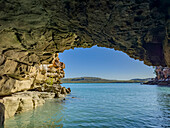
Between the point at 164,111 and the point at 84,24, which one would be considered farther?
the point at 164,111

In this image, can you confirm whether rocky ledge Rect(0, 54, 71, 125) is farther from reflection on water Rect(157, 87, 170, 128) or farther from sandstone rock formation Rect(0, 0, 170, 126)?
reflection on water Rect(157, 87, 170, 128)

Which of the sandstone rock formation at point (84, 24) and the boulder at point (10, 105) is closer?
the sandstone rock formation at point (84, 24)

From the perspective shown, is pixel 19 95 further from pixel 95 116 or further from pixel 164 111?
pixel 164 111

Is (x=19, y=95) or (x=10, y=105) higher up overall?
(x=19, y=95)

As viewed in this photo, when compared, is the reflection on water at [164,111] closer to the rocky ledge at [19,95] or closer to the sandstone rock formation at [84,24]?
the sandstone rock formation at [84,24]

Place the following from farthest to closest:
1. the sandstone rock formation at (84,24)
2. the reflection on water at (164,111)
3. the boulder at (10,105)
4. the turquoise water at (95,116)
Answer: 1. the boulder at (10,105)
2. the reflection on water at (164,111)
3. the turquoise water at (95,116)
4. the sandstone rock formation at (84,24)

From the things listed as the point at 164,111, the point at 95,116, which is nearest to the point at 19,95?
the point at 95,116

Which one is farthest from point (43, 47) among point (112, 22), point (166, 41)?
point (166, 41)

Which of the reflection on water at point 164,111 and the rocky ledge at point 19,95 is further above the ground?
the rocky ledge at point 19,95

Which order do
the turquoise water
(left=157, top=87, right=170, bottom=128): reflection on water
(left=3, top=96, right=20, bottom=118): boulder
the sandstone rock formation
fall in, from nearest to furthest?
1. the sandstone rock formation
2. the turquoise water
3. (left=157, top=87, right=170, bottom=128): reflection on water
4. (left=3, top=96, right=20, bottom=118): boulder

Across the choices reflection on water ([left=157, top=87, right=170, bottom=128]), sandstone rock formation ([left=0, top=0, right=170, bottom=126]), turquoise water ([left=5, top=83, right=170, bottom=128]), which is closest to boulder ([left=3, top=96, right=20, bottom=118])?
turquoise water ([left=5, top=83, right=170, bottom=128])

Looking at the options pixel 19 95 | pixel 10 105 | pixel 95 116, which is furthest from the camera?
pixel 19 95

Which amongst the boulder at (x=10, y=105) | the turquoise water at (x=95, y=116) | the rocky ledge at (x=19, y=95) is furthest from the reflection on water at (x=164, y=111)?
the boulder at (x=10, y=105)

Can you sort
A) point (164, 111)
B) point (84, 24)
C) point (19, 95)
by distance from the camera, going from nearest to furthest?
point (84, 24) → point (164, 111) → point (19, 95)
